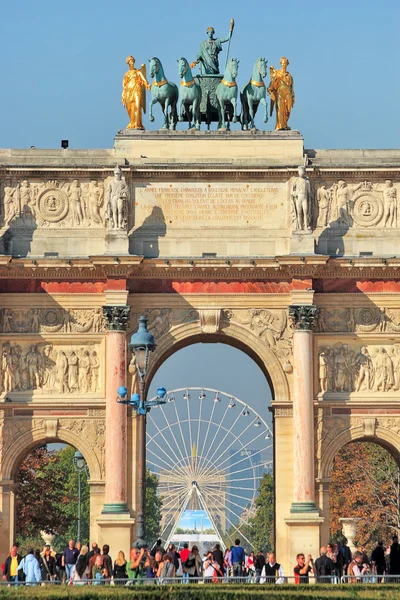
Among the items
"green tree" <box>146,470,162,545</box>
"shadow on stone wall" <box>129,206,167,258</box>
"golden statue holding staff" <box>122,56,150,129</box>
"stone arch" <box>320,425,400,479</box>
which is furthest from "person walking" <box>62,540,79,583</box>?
"green tree" <box>146,470,162,545</box>

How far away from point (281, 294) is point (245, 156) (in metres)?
4.37

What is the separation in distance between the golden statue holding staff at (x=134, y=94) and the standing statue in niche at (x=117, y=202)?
2.35 meters

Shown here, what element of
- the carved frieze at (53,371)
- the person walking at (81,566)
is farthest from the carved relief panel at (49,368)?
the person walking at (81,566)

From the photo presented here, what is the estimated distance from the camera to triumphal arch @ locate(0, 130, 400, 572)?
49312 millimetres

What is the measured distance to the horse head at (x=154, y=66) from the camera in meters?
51.0

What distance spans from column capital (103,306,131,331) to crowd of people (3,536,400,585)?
717 cm

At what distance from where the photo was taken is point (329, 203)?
5056cm

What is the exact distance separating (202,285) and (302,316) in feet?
10.3

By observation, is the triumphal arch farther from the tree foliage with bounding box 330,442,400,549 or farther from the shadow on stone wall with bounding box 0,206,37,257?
the tree foliage with bounding box 330,442,400,549

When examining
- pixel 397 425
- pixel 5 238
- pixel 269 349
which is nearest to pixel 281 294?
pixel 269 349

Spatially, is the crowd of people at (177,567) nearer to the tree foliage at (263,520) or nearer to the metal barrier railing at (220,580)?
the metal barrier railing at (220,580)

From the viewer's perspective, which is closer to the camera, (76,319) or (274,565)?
(274,565)

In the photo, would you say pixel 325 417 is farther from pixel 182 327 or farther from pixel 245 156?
pixel 245 156

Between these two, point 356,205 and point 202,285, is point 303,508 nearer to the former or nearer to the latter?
point 202,285
